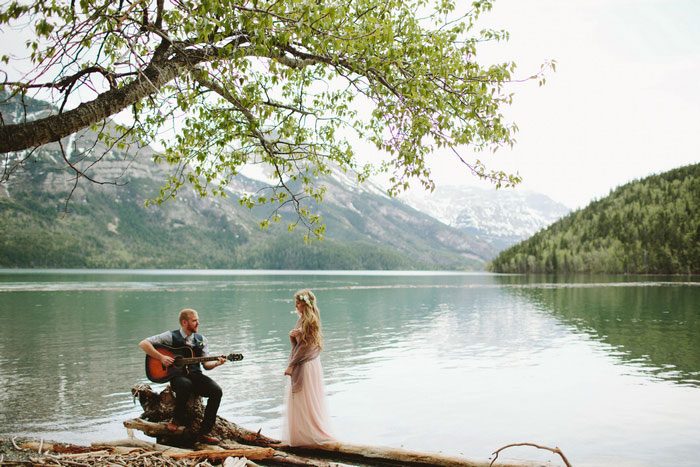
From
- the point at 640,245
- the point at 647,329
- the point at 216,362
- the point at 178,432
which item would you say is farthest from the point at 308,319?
the point at 640,245

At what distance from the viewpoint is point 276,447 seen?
9062 millimetres

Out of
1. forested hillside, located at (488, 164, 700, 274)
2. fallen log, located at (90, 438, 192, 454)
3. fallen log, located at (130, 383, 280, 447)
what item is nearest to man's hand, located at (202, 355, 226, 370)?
Result: fallen log, located at (130, 383, 280, 447)

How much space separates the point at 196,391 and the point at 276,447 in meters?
1.67

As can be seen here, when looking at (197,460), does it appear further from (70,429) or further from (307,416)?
(70,429)

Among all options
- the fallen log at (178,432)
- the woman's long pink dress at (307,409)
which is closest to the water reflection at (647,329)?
the woman's long pink dress at (307,409)

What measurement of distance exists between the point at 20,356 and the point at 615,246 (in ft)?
623

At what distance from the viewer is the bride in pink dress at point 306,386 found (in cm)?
897

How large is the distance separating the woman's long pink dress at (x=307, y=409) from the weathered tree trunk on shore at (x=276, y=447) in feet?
0.58

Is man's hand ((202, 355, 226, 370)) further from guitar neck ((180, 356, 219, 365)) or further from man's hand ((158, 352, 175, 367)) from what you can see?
man's hand ((158, 352, 175, 367))

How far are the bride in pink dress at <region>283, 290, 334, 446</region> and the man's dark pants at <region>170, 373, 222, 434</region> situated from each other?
1278mm

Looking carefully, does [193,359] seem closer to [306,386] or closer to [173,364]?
[173,364]

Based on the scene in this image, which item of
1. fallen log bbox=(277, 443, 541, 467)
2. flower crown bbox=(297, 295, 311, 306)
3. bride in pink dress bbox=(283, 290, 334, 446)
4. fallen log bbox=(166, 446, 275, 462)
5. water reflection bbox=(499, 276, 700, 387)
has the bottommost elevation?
water reflection bbox=(499, 276, 700, 387)

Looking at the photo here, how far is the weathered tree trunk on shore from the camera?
8039 millimetres

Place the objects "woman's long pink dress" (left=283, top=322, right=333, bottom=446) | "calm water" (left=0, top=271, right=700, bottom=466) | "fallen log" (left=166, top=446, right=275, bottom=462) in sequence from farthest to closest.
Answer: "calm water" (left=0, top=271, right=700, bottom=466) → "woman's long pink dress" (left=283, top=322, right=333, bottom=446) → "fallen log" (left=166, top=446, right=275, bottom=462)
